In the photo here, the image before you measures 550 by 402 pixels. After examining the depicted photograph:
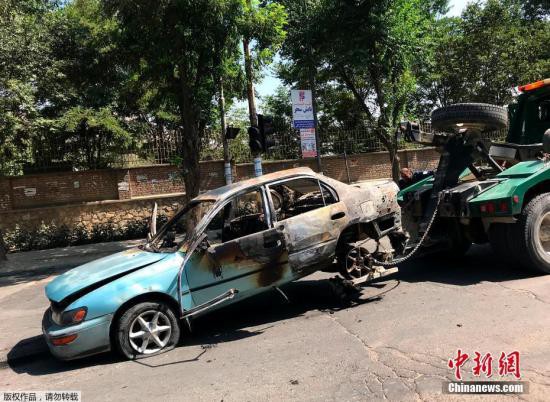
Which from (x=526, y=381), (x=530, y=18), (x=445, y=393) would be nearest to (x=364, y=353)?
(x=445, y=393)

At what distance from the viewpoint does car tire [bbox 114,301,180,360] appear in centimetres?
480

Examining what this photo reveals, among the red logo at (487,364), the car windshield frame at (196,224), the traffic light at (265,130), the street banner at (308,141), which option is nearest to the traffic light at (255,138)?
the traffic light at (265,130)

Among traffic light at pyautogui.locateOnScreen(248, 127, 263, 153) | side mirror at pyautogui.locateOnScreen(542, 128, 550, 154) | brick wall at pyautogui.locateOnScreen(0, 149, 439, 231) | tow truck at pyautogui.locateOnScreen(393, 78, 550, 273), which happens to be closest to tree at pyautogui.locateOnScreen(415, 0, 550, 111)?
brick wall at pyautogui.locateOnScreen(0, 149, 439, 231)

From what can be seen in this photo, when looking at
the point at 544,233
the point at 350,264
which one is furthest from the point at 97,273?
the point at 544,233

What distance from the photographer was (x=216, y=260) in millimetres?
5180

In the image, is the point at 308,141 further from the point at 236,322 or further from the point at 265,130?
the point at 236,322

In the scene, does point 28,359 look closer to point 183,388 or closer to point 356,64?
point 183,388

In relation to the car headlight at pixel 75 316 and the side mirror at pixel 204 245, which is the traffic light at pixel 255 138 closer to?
the side mirror at pixel 204 245

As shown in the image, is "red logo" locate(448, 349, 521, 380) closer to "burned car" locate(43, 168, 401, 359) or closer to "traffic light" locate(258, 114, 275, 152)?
"burned car" locate(43, 168, 401, 359)

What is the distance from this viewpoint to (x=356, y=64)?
48.5 feet

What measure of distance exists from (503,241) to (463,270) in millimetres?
917

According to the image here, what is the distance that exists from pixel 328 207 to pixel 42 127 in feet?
37.8

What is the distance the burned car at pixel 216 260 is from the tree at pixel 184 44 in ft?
18.9

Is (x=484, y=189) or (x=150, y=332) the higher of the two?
(x=484, y=189)
